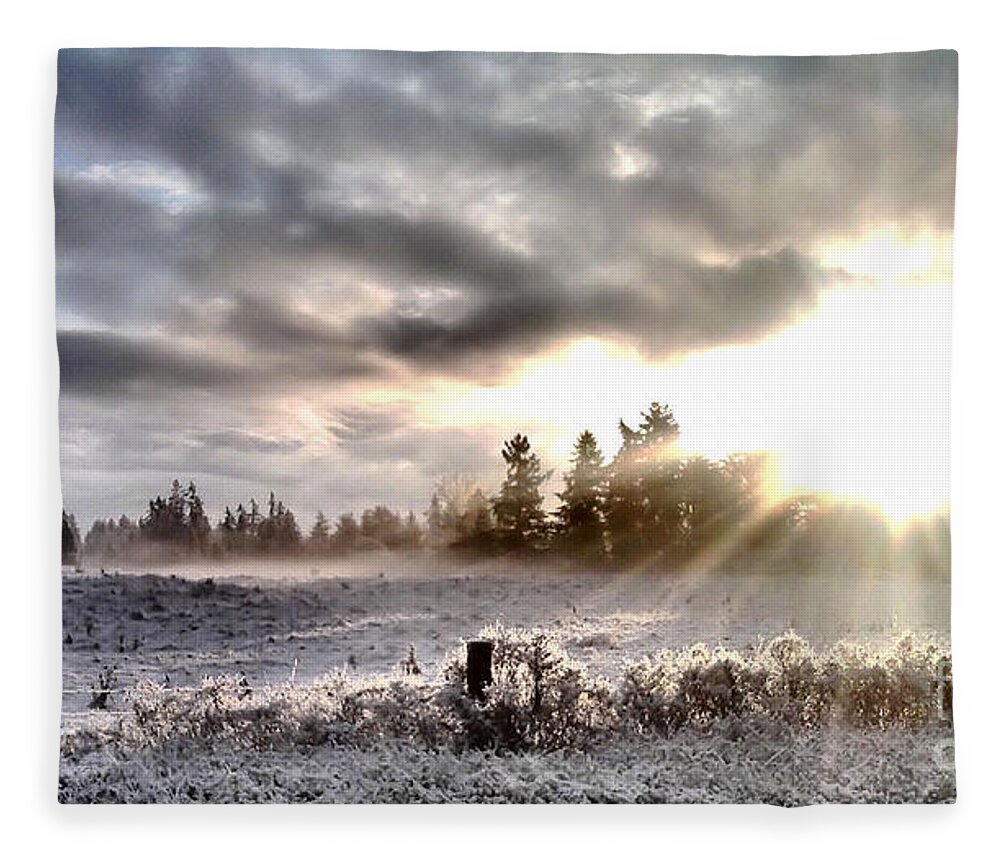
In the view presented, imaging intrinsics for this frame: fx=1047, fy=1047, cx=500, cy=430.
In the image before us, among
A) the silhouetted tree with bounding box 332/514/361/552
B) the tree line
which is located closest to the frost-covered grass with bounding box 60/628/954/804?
the tree line

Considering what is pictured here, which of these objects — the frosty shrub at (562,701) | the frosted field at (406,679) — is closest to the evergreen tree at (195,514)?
the frosted field at (406,679)

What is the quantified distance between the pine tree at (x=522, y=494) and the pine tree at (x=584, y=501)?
0.23 ft

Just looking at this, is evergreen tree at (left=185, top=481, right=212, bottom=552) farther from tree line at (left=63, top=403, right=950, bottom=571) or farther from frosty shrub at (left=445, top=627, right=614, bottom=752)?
frosty shrub at (left=445, top=627, right=614, bottom=752)

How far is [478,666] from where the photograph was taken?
3104mm

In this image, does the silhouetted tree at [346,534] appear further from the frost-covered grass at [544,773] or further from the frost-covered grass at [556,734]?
the frost-covered grass at [544,773]

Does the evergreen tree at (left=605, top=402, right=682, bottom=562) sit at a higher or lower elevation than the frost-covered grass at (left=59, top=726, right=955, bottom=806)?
higher

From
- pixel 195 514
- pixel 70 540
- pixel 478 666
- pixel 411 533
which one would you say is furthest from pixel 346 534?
pixel 70 540

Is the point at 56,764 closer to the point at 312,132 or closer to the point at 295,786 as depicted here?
the point at 295,786

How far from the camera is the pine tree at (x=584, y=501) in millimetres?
3119

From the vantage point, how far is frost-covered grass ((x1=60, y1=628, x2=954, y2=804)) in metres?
3.08

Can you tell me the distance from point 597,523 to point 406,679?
73 cm

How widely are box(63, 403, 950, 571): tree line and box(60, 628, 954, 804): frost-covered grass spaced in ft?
0.92

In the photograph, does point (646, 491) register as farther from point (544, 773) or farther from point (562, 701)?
point (544, 773)
